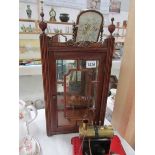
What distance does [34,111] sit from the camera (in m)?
0.71

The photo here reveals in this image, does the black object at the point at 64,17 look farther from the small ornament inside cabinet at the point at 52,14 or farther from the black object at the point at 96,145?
the black object at the point at 96,145

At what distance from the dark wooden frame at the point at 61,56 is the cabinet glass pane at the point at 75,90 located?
0.02 metres

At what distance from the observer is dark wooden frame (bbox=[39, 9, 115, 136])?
576mm

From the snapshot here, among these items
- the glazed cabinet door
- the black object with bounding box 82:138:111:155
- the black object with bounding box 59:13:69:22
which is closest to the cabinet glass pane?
the glazed cabinet door

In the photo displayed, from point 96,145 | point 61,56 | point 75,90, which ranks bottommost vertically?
point 96,145

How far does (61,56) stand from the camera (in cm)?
59

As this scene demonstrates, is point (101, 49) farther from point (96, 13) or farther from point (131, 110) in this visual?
point (131, 110)

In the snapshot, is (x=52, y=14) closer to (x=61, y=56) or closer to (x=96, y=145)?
(x=61, y=56)

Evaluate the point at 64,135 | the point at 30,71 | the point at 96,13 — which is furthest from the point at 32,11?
the point at 64,135

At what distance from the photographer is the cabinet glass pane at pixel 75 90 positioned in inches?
24.4

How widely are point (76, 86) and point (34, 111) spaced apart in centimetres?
22

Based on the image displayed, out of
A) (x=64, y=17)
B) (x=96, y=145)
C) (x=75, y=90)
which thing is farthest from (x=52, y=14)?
(x=96, y=145)

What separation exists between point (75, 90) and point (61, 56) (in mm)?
157

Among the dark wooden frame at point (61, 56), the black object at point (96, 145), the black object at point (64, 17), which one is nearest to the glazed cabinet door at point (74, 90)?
the dark wooden frame at point (61, 56)
